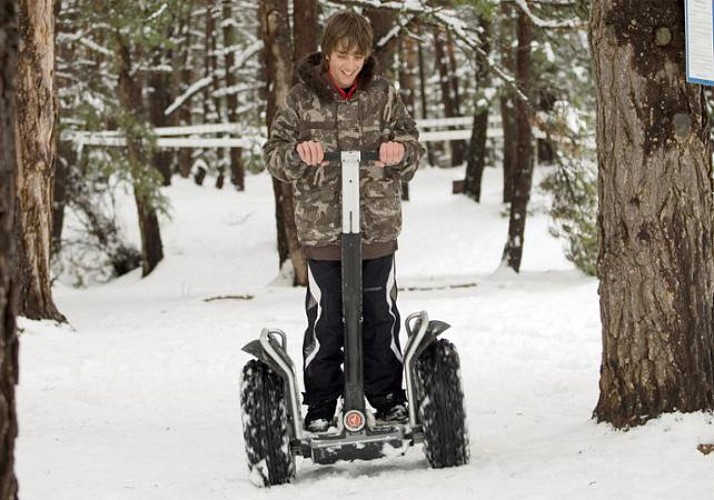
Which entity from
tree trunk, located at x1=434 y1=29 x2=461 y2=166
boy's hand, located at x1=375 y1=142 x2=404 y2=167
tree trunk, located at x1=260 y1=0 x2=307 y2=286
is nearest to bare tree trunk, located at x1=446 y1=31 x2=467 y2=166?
tree trunk, located at x1=434 y1=29 x2=461 y2=166

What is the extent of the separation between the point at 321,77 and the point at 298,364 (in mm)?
3608

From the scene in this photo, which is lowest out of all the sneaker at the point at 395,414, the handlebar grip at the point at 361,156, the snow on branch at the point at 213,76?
the sneaker at the point at 395,414

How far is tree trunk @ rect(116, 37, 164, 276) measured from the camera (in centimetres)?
1562

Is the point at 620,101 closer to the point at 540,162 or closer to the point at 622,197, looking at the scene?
the point at 622,197

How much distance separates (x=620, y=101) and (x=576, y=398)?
1940 mm

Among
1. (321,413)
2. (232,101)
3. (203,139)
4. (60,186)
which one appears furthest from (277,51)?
(232,101)

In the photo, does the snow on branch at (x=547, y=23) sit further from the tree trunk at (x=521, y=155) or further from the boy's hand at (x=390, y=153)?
the boy's hand at (x=390, y=153)

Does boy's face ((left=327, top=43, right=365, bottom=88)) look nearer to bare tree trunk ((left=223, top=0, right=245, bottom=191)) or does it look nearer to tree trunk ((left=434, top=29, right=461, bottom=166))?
bare tree trunk ((left=223, top=0, right=245, bottom=191))

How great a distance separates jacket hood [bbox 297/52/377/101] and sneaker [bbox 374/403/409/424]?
128 centimetres

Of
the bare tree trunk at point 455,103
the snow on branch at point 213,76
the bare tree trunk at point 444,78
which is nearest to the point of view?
the snow on branch at point 213,76

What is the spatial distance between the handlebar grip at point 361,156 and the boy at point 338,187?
148mm

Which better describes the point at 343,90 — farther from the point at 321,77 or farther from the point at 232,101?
the point at 232,101

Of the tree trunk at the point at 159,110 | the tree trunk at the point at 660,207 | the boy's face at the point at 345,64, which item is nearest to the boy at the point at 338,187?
the boy's face at the point at 345,64

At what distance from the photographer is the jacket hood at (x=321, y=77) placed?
4.39 m
